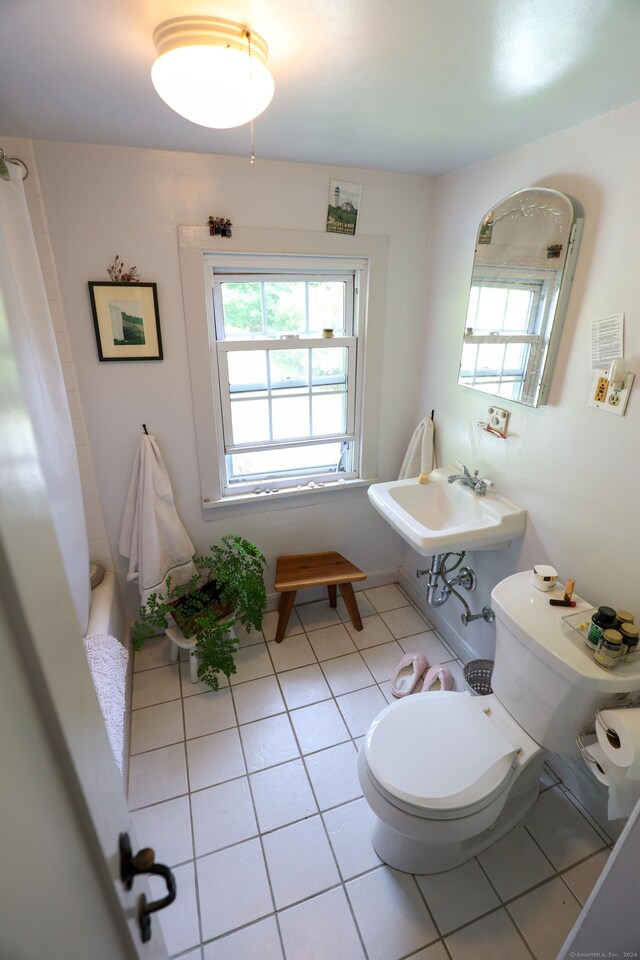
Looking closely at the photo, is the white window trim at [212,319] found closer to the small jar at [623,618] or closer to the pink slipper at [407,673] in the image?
the pink slipper at [407,673]

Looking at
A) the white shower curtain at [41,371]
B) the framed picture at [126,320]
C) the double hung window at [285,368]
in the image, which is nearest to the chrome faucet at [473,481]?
the double hung window at [285,368]

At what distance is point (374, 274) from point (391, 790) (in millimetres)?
1933

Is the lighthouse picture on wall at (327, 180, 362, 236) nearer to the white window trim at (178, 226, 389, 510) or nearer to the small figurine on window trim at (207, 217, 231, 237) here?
the white window trim at (178, 226, 389, 510)

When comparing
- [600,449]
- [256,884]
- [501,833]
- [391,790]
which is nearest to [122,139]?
[600,449]

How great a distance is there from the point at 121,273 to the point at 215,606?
1.43m

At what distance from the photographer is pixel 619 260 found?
1238mm

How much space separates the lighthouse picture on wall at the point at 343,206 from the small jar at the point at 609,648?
1.76 m

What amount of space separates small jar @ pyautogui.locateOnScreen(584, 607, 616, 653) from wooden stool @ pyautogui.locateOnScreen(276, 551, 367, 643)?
1.10 m

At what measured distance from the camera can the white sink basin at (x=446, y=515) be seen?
5.29 feet

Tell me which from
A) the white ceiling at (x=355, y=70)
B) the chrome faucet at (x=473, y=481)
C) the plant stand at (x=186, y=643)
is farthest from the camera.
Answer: the plant stand at (x=186, y=643)

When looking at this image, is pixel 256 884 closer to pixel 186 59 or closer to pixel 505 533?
pixel 505 533

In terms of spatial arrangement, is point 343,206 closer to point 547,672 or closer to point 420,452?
point 420,452

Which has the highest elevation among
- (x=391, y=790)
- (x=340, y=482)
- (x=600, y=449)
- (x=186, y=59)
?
(x=186, y=59)

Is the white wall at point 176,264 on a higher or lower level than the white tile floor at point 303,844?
higher
